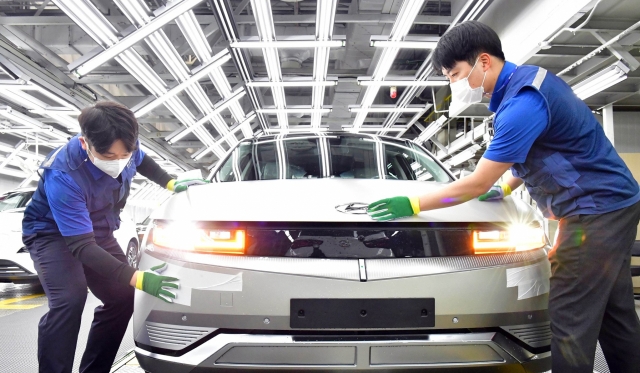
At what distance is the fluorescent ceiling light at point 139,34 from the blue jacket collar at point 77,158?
10.3 feet

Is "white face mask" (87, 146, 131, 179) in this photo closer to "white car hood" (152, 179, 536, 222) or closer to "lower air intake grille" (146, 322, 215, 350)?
"white car hood" (152, 179, 536, 222)

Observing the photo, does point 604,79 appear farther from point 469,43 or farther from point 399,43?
point 469,43

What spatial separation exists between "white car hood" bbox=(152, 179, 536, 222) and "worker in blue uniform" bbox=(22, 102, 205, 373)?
1.25 feet

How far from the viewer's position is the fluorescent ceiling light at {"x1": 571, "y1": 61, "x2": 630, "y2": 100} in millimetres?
5617

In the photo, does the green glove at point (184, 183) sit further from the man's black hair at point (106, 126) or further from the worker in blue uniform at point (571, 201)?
the worker in blue uniform at point (571, 201)

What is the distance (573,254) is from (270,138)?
1827 millimetres

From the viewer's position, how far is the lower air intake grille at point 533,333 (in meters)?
1.60

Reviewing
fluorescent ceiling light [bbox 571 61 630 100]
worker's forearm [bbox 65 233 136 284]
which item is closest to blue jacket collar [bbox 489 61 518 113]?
worker's forearm [bbox 65 233 136 284]

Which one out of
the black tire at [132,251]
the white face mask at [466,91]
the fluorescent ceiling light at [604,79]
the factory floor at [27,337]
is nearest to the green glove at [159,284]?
the factory floor at [27,337]

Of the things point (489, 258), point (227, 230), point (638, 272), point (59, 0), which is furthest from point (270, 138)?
point (638, 272)

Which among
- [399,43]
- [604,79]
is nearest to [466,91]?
[399,43]

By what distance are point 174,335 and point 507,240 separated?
118cm

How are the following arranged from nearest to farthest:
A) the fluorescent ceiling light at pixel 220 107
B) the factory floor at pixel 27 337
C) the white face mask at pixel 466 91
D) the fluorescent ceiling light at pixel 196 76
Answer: the white face mask at pixel 466 91, the factory floor at pixel 27 337, the fluorescent ceiling light at pixel 196 76, the fluorescent ceiling light at pixel 220 107

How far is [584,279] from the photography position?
1.62 meters
